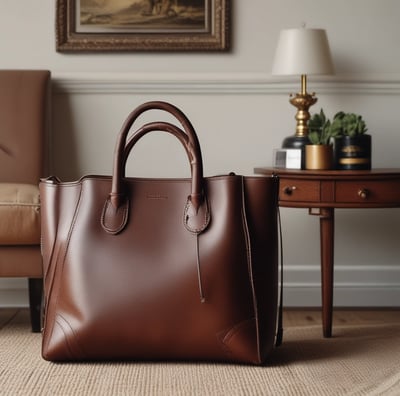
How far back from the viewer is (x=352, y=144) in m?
2.25

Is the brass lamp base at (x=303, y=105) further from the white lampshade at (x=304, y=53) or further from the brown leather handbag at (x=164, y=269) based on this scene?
the brown leather handbag at (x=164, y=269)

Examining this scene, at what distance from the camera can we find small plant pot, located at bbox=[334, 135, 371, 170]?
88.7 inches

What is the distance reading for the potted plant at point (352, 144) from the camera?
7.39 feet

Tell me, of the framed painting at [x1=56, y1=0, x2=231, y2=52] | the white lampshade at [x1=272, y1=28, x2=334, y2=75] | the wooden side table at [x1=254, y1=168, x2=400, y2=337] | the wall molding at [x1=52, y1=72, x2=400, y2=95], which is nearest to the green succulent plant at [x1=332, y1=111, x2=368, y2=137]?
the wooden side table at [x1=254, y1=168, x2=400, y2=337]

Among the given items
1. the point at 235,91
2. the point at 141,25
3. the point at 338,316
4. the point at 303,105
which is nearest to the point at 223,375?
the point at 338,316

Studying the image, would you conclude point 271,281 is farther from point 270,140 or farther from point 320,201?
point 270,140

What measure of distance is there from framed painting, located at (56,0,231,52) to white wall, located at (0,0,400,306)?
0.04 metres

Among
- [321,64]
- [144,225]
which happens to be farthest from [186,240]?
[321,64]

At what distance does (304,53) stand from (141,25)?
0.58m

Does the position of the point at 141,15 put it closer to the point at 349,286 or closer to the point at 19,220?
the point at 19,220

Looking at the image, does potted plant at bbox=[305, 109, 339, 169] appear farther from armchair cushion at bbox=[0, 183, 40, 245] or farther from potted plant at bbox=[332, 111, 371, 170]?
armchair cushion at bbox=[0, 183, 40, 245]

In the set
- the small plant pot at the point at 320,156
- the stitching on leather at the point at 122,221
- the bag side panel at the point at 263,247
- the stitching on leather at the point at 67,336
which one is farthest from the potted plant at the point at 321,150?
the stitching on leather at the point at 67,336

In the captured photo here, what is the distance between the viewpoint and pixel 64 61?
2734 mm

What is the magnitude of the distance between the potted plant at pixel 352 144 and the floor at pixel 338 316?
1.66 ft
